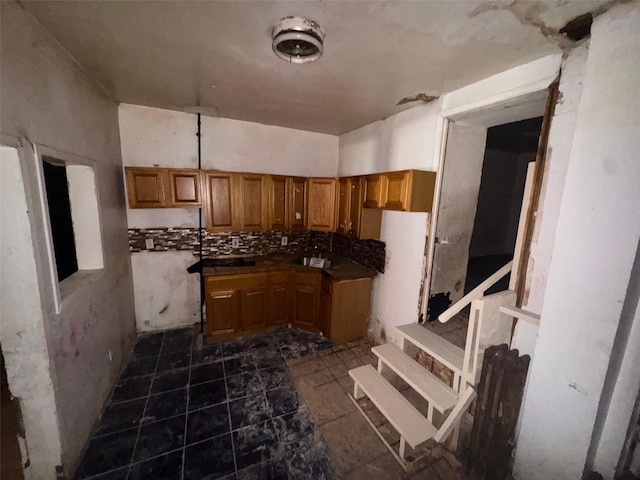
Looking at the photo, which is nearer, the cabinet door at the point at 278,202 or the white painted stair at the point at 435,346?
the white painted stair at the point at 435,346

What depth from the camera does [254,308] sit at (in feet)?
10.1

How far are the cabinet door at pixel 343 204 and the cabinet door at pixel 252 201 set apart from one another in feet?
3.05

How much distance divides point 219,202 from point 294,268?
47.2 inches

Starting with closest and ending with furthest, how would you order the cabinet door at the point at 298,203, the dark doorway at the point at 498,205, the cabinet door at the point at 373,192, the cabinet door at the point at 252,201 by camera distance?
the cabinet door at the point at 373,192
the cabinet door at the point at 252,201
the cabinet door at the point at 298,203
the dark doorway at the point at 498,205

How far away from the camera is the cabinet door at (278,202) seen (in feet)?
10.2

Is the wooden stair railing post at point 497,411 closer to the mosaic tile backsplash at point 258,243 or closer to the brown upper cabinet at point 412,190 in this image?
the brown upper cabinet at point 412,190

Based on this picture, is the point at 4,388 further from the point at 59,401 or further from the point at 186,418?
the point at 186,418

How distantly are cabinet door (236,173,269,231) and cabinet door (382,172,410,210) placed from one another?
4.83 feet

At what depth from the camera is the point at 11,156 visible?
119cm

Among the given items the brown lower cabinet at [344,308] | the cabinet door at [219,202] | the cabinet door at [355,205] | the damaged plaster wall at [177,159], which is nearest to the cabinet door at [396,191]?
the cabinet door at [355,205]

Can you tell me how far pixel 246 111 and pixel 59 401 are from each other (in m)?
2.82

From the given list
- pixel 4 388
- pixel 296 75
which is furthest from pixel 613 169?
pixel 4 388

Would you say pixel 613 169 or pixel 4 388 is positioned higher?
pixel 613 169

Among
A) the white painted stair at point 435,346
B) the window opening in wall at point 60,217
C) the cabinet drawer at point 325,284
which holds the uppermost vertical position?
the window opening in wall at point 60,217
